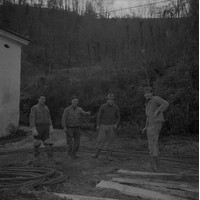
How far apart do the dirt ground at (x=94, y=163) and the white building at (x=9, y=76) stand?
2.35 m

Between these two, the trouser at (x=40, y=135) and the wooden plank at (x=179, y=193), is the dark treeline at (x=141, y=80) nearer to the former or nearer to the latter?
the trouser at (x=40, y=135)

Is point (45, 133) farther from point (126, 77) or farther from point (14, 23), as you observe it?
point (14, 23)

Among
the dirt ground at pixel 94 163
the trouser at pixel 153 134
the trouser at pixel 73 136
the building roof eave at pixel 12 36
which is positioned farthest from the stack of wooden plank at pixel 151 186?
the building roof eave at pixel 12 36

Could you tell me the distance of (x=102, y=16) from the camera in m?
50.8

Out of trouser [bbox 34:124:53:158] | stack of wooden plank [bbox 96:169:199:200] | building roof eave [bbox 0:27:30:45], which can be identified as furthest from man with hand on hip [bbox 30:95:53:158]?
building roof eave [bbox 0:27:30:45]

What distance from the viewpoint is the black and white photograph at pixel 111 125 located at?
256 inches

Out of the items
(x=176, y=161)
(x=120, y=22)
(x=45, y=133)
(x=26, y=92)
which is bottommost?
(x=176, y=161)

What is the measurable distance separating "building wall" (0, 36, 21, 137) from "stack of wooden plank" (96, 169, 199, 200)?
10026mm

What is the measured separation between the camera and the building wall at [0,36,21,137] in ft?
51.7

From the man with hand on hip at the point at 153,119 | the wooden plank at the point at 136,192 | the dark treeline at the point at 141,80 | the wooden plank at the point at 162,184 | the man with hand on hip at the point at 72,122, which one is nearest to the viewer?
the wooden plank at the point at 136,192

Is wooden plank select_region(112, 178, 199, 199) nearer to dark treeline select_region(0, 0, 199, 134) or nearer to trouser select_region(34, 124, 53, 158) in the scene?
trouser select_region(34, 124, 53, 158)

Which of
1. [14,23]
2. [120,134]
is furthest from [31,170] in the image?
[14,23]

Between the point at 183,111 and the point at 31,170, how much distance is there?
864 cm

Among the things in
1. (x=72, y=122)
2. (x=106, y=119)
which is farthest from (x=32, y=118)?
(x=106, y=119)
